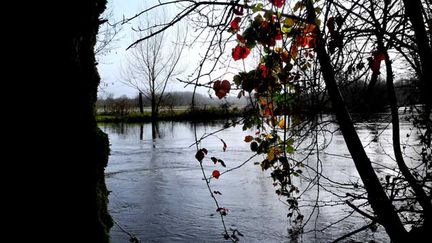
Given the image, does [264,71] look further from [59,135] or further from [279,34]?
[59,135]

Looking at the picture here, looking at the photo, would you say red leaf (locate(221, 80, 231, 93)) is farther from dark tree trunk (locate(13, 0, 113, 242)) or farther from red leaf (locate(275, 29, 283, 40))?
dark tree trunk (locate(13, 0, 113, 242))

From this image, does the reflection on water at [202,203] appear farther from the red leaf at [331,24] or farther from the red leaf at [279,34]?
the red leaf at [279,34]

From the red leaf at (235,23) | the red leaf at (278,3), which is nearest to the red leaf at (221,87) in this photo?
the red leaf at (235,23)

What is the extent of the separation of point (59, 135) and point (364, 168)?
2.29 metres

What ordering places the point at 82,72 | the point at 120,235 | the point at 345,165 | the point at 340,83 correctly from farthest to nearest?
1. the point at 345,165
2. the point at 120,235
3. the point at 340,83
4. the point at 82,72

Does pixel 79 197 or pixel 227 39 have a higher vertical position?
pixel 227 39

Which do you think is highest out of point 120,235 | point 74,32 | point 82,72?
point 74,32

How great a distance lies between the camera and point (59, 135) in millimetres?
1455

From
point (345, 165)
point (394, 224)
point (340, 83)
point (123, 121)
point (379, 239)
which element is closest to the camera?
point (394, 224)

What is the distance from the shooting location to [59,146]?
1.45 meters

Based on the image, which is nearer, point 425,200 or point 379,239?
point 425,200

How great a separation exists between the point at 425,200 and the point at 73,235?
2.09 meters

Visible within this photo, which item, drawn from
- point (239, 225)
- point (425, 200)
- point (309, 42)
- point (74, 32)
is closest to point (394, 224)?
point (425, 200)

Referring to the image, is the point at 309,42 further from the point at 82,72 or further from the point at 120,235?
the point at 120,235
